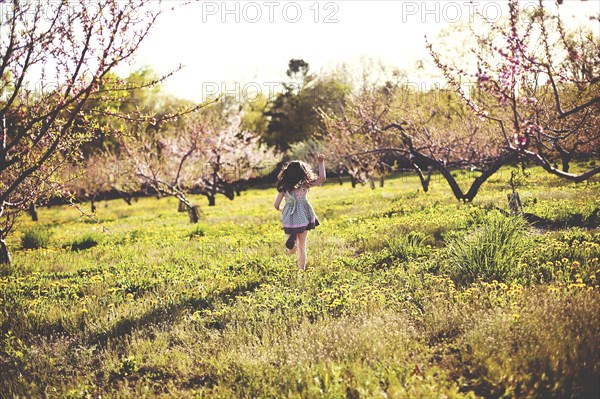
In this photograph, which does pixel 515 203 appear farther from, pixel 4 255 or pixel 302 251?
pixel 4 255

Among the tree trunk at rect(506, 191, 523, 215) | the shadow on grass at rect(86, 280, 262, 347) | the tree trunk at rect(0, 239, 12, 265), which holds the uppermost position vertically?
the tree trunk at rect(506, 191, 523, 215)

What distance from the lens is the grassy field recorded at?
145 inches

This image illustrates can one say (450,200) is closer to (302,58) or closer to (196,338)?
(196,338)

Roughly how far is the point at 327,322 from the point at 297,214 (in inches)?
96.5

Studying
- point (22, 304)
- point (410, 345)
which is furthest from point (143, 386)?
point (22, 304)

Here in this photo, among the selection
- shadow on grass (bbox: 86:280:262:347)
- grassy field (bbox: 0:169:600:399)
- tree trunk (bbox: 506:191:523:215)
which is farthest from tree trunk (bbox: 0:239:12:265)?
tree trunk (bbox: 506:191:523:215)

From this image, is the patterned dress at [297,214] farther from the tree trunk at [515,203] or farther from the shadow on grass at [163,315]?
the tree trunk at [515,203]

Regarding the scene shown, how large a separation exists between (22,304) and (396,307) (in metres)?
5.46

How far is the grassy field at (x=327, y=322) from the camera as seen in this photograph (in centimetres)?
367

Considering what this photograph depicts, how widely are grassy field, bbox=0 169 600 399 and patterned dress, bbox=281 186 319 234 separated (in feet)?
2.42

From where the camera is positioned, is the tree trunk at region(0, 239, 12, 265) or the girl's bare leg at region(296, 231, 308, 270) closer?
the girl's bare leg at region(296, 231, 308, 270)

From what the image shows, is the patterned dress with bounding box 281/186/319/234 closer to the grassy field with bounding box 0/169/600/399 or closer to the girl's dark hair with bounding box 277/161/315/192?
the girl's dark hair with bounding box 277/161/315/192

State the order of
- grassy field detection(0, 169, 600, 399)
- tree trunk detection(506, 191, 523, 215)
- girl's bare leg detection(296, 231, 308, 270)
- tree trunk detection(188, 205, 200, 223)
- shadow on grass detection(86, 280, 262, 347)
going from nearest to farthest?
1. grassy field detection(0, 169, 600, 399)
2. shadow on grass detection(86, 280, 262, 347)
3. girl's bare leg detection(296, 231, 308, 270)
4. tree trunk detection(506, 191, 523, 215)
5. tree trunk detection(188, 205, 200, 223)

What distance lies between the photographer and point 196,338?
498cm
